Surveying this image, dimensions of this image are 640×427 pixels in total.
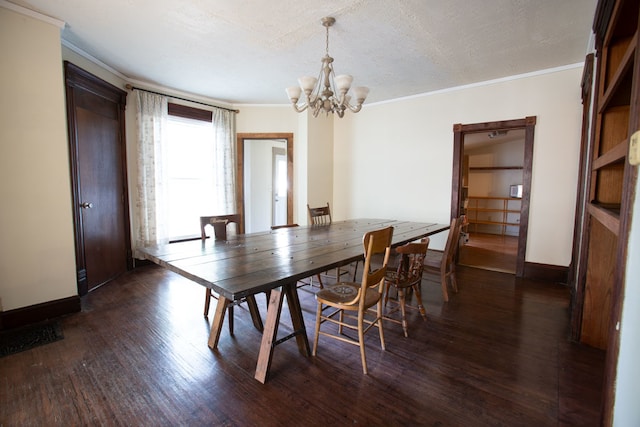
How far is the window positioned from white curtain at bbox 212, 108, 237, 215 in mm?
90

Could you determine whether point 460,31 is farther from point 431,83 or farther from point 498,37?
point 431,83

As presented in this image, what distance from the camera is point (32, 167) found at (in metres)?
2.55

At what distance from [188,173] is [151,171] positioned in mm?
633

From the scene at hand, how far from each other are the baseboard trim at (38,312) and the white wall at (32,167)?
5 centimetres

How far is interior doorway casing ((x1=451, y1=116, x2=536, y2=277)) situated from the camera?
3.75 m

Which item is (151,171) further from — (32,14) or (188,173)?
(32,14)

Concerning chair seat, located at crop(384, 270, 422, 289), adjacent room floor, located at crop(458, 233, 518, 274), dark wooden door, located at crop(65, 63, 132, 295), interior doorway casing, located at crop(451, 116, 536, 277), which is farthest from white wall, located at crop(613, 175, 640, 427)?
dark wooden door, located at crop(65, 63, 132, 295)

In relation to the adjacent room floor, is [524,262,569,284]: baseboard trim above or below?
above

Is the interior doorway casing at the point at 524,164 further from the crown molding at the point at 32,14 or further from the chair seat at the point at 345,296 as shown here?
the crown molding at the point at 32,14

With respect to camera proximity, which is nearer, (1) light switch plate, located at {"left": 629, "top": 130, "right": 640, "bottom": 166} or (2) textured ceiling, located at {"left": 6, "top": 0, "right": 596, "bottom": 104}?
(1) light switch plate, located at {"left": 629, "top": 130, "right": 640, "bottom": 166}

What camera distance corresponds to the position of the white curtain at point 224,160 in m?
4.84

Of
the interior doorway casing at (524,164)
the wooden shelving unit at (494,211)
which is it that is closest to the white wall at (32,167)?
A: the interior doorway casing at (524,164)

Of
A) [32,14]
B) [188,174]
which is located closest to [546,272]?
[188,174]

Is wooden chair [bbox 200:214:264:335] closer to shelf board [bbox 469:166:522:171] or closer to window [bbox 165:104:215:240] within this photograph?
window [bbox 165:104:215:240]
